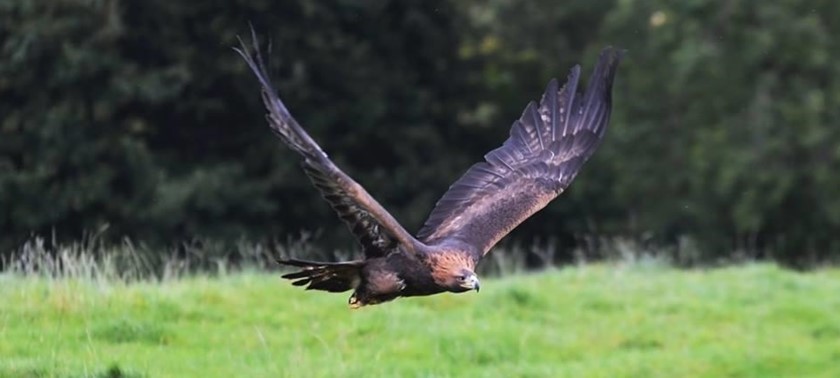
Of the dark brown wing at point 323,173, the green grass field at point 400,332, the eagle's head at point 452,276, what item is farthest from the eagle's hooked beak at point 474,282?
the green grass field at point 400,332

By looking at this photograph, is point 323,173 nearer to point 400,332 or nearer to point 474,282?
point 474,282

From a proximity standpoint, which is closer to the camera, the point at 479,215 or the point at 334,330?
the point at 479,215

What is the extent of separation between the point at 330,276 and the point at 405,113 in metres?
19.6

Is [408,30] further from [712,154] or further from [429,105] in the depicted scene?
[712,154]

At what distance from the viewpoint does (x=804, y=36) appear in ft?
87.4

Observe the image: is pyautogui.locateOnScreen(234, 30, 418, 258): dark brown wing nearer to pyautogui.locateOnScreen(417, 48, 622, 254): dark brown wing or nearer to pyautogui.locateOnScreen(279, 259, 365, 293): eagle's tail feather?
pyautogui.locateOnScreen(279, 259, 365, 293): eagle's tail feather

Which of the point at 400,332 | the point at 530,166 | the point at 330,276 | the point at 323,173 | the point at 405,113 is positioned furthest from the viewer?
the point at 405,113

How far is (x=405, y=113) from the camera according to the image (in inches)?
1080

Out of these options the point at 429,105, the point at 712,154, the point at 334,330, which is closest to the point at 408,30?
the point at 429,105

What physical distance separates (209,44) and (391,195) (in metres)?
4.14

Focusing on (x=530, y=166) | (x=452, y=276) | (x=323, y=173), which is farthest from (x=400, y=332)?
(x=323, y=173)

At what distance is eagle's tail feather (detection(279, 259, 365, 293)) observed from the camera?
7707mm

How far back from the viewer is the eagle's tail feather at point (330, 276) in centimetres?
771

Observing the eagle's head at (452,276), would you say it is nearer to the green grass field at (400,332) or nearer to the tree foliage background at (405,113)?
the green grass field at (400,332)
